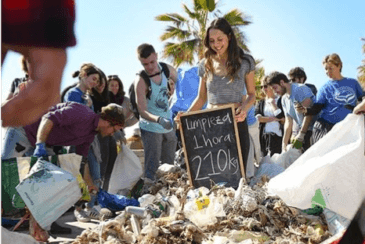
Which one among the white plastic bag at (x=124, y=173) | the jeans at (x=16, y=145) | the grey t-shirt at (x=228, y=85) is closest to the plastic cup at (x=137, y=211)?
the jeans at (x=16, y=145)

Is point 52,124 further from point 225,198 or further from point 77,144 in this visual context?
point 225,198

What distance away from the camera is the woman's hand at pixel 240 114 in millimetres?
4316

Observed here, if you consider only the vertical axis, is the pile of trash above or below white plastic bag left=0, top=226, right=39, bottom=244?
below

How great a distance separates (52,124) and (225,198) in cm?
142

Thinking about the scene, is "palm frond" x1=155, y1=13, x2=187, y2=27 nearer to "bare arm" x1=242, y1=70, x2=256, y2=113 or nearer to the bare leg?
"bare arm" x1=242, y1=70, x2=256, y2=113

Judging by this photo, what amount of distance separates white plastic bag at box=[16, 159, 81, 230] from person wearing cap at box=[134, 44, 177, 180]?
147 cm

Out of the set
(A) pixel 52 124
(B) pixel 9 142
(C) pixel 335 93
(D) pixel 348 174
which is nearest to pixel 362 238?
(D) pixel 348 174

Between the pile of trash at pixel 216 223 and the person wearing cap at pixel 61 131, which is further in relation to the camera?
the person wearing cap at pixel 61 131

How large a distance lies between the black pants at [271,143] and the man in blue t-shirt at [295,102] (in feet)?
3.63

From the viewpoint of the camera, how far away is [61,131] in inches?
162

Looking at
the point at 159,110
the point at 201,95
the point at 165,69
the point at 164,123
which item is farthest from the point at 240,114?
the point at 165,69

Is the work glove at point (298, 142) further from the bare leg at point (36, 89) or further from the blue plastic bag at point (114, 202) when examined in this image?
the bare leg at point (36, 89)

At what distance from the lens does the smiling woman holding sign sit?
166 inches

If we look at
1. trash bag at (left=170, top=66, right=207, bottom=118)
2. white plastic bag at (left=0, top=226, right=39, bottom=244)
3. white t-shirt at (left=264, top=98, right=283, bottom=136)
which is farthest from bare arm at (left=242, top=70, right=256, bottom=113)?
white t-shirt at (left=264, top=98, right=283, bottom=136)
